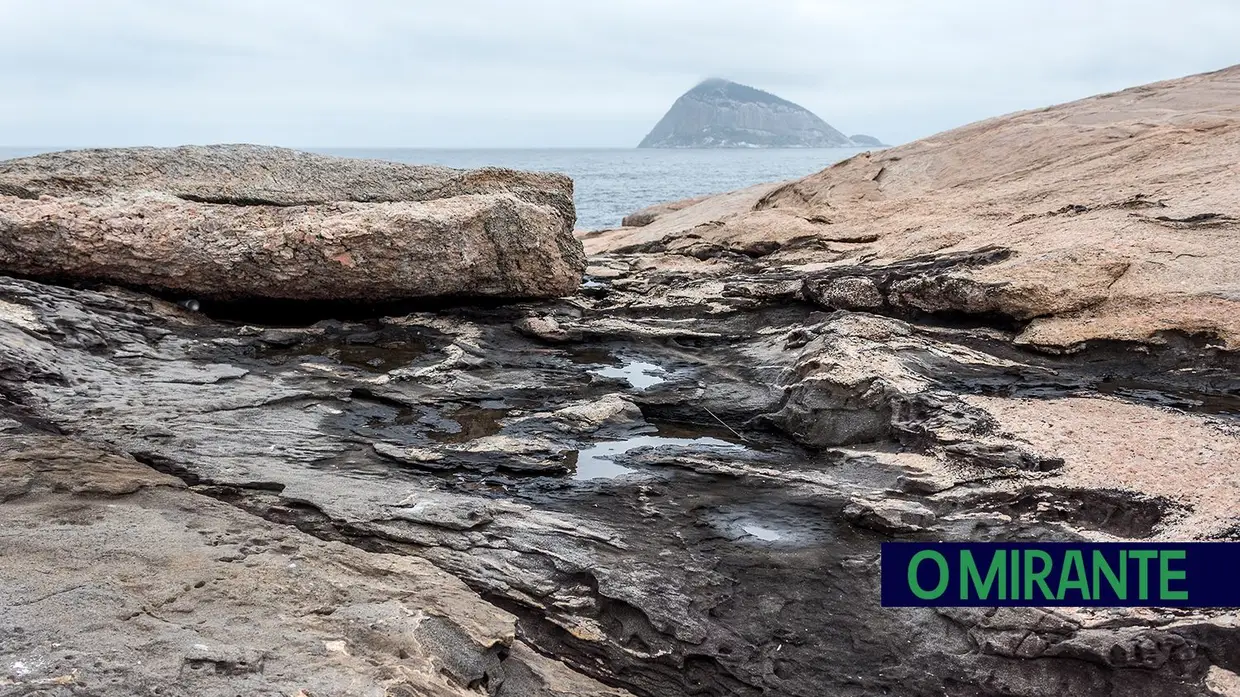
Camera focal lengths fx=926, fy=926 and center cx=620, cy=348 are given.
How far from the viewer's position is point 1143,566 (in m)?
3.85

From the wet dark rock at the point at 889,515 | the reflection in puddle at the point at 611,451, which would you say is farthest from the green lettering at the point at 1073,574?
the reflection in puddle at the point at 611,451

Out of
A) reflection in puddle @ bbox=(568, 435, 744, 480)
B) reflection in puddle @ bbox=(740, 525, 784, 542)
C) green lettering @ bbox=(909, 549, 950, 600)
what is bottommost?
green lettering @ bbox=(909, 549, 950, 600)

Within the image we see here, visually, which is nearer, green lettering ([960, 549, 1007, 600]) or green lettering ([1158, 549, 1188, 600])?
green lettering ([1158, 549, 1188, 600])

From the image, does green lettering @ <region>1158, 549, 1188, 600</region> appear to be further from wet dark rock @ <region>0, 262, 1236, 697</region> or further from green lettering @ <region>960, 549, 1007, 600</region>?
green lettering @ <region>960, 549, 1007, 600</region>

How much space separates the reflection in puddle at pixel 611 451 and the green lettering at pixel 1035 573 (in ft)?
6.73

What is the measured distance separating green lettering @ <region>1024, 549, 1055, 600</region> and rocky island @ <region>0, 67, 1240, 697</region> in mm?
119

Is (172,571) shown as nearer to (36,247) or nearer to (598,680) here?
(598,680)

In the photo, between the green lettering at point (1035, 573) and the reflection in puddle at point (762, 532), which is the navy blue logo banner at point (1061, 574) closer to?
the green lettering at point (1035, 573)

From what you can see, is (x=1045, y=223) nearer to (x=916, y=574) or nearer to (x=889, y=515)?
(x=889, y=515)

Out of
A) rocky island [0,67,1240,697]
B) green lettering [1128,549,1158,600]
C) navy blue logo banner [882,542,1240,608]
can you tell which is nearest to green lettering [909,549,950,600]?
navy blue logo banner [882,542,1240,608]

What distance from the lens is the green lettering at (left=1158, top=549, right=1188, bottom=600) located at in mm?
3605

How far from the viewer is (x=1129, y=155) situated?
29.5ft

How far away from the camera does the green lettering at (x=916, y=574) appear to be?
399 cm

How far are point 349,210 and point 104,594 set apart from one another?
523 centimetres
